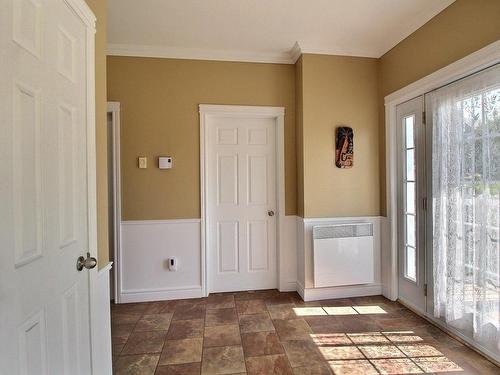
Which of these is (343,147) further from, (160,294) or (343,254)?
(160,294)

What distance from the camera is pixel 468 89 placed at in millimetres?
1937

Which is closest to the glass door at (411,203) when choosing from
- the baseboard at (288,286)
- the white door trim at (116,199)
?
the baseboard at (288,286)

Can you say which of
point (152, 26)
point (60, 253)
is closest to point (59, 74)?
point (60, 253)

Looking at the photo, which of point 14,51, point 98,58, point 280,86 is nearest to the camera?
point 14,51

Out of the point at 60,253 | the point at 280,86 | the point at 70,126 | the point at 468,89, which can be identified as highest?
the point at 280,86

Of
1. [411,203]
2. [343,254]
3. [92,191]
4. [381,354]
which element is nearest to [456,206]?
[411,203]

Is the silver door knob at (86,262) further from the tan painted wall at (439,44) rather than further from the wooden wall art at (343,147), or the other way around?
the tan painted wall at (439,44)

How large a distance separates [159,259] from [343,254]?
198cm

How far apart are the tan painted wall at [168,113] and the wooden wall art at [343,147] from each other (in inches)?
37.1

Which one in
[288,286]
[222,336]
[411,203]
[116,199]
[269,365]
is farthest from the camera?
[288,286]

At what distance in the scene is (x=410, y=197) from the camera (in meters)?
2.60

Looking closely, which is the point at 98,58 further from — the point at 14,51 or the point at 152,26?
the point at 152,26

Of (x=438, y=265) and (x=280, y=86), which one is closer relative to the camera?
(x=438, y=265)

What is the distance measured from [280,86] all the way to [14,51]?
8.32 ft
